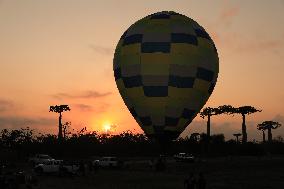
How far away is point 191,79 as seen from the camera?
29.4m

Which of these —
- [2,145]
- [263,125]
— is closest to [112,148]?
[2,145]

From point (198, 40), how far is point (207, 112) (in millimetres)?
107007

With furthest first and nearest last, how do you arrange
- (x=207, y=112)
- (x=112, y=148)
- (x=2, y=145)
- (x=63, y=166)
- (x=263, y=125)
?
(x=263, y=125) → (x=207, y=112) → (x=112, y=148) → (x=2, y=145) → (x=63, y=166)

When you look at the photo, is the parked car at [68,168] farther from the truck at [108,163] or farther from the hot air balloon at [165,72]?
the hot air balloon at [165,72]

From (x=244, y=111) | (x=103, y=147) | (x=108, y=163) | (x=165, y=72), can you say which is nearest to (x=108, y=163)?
(x=108, y=163)

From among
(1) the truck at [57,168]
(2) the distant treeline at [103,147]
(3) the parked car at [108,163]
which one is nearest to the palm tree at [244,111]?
(2) the distant treeline at [103,147]

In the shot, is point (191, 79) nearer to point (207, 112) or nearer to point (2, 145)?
point (2, 145)

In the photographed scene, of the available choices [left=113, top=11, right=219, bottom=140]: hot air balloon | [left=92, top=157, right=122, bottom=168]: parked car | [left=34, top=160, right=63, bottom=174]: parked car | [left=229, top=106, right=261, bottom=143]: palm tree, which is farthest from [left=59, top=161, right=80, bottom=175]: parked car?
[left=229, top=106, right=261, bottom=143]: palm tree

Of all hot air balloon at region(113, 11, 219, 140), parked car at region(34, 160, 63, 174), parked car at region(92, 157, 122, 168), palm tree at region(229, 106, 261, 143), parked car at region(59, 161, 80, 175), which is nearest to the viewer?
hot air balloon at region(113, 11, 219, 140)

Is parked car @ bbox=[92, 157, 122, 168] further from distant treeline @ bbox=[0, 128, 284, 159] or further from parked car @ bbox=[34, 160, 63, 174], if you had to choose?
distant treeline @ bbox=[0, 128, 284, 159]

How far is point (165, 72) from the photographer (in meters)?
28.8

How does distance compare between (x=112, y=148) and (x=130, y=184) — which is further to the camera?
(x=112, y=148)

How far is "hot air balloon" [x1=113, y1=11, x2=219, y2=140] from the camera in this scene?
2856 cm

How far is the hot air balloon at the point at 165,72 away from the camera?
28562 millimetres
